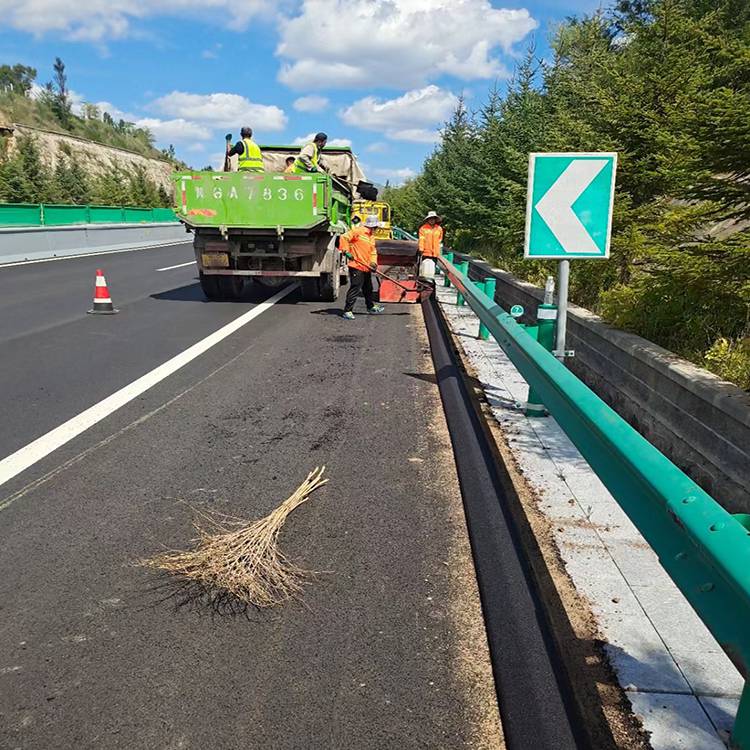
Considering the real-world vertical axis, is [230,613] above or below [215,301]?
below

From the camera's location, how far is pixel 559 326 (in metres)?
5.12

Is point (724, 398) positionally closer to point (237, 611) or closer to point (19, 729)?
point (237, 611)

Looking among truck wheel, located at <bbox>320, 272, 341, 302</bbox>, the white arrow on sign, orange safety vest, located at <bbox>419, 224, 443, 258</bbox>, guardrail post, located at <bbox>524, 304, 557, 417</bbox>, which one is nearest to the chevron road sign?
the white arrow on sign

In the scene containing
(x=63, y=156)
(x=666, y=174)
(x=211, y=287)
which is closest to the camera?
(x=666, y=174)

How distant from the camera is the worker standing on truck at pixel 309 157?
12180mm

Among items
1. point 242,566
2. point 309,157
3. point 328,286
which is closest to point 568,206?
point 242,566

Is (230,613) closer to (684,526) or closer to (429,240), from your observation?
(684,526)

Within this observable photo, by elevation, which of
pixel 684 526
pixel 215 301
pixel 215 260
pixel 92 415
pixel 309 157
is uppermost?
pixel 309 157

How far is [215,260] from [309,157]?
2.96 m

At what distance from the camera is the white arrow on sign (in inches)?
190

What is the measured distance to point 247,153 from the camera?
39.4 ft

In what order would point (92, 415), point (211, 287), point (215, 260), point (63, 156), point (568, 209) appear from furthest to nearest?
point (63, 156) < point (211, 287) < point (215, 260) < point (92, 415) < point (568, 209)

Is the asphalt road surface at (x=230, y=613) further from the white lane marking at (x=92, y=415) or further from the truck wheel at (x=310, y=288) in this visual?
the truck wheel at (x=310, y=288)

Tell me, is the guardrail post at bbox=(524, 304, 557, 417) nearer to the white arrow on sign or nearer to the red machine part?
the white arrow on sign
